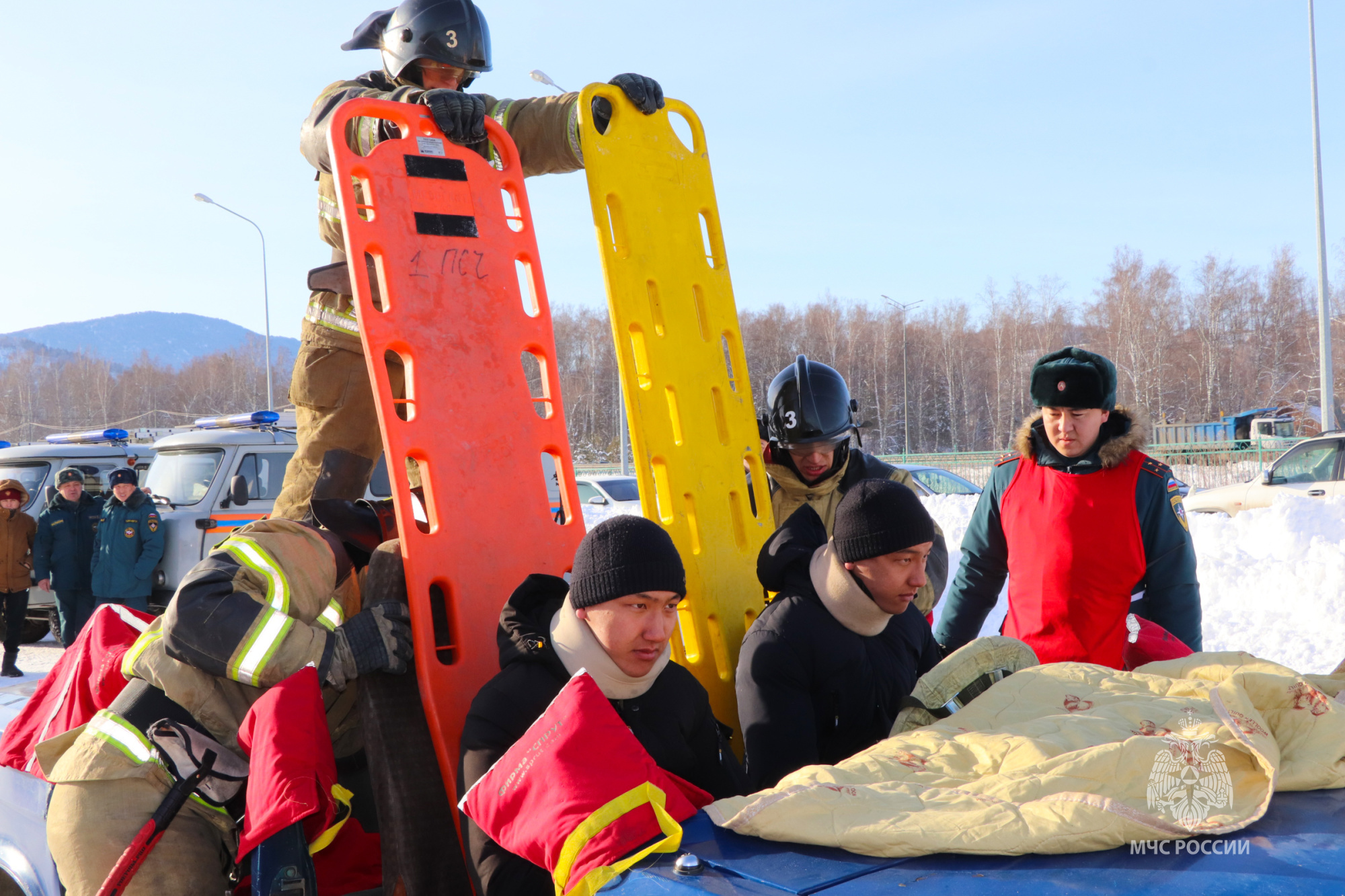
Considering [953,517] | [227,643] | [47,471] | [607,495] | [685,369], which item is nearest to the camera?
[227,643]

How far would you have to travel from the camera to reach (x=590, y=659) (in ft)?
6.93

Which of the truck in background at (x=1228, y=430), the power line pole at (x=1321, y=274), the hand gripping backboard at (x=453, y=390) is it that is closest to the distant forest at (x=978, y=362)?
the truck in background at (x=1228, y=430)

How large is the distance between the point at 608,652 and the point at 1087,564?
181 cm

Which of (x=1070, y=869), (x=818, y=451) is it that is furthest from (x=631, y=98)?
(x=1070, y=869)

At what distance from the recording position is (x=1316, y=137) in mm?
16125

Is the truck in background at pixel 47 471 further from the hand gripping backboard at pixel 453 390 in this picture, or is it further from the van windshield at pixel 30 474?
the hand gripping backboard at pixel 453 390

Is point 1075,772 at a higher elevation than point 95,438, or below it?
below

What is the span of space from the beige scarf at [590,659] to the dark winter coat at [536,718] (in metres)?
0.03

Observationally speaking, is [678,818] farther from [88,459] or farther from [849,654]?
[88,459]

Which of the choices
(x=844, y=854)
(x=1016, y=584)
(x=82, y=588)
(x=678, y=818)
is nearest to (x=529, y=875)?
(x=678, y=818)

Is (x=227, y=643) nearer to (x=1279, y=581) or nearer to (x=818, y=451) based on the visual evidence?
(x=818, y=451)

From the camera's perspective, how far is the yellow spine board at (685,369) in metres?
3.16

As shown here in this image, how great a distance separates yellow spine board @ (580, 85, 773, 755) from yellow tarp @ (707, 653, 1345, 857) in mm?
1300

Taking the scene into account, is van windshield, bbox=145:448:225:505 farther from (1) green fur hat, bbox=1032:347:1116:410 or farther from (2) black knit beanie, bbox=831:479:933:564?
(2) black knit beanie, bbox=831:479:933:564
